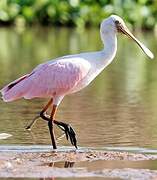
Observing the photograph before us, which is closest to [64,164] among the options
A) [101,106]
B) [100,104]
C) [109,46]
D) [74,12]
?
[109,46]

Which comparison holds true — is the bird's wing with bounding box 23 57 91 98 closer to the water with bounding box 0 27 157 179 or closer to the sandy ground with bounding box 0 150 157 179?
the water with bounding box 0 27 157 179

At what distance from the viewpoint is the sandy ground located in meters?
8.02

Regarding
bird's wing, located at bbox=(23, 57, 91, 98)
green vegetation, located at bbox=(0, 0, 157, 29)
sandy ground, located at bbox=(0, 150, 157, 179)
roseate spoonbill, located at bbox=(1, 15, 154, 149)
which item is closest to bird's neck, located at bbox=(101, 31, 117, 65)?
roseate spoonbill, located at bbox=(1, 15, 154, 149)

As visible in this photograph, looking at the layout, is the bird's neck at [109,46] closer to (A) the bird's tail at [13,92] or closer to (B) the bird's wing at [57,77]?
(B) the bird's wing at [57,77]

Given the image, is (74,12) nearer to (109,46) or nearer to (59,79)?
(109,46)

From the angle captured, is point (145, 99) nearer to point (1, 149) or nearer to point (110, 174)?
point (1, 149)

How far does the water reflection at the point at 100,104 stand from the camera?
34.1 ft

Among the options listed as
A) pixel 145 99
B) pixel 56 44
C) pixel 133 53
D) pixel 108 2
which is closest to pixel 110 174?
pixel 145 99

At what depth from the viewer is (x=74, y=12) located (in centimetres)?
3281

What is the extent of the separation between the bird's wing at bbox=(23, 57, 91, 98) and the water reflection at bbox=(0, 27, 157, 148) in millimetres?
603

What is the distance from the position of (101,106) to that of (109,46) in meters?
3.21

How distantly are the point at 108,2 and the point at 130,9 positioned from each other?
1.19 m

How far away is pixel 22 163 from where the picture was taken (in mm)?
8562

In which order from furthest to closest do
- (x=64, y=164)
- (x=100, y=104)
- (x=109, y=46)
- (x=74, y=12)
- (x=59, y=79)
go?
(x=74, y=12) < (x=100, y=104) < (x=109, y=46) < (x=59, y=79) < (x=64, y=164)
